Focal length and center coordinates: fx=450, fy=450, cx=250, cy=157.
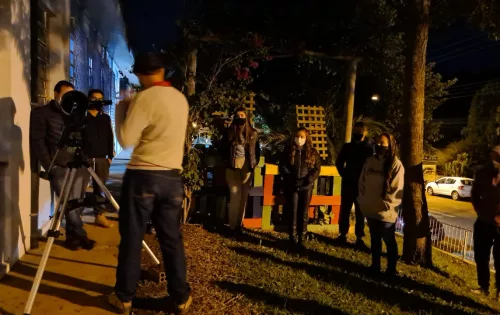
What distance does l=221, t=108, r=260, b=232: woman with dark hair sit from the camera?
6.11m

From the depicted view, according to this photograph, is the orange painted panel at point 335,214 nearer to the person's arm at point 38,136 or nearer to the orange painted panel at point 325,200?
the orange painted panel at point 325,200

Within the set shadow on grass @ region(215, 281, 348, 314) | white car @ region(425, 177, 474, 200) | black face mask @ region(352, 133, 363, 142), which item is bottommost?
white car @ region(425, 177, 474, 200)

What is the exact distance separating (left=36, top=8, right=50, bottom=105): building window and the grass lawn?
7.25 ft

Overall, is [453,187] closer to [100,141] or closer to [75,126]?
[100,141]

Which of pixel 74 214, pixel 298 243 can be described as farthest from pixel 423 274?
pixel 74 214

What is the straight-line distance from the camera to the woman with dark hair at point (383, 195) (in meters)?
5.04

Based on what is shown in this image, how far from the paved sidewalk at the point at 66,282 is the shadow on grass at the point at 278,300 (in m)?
1.10

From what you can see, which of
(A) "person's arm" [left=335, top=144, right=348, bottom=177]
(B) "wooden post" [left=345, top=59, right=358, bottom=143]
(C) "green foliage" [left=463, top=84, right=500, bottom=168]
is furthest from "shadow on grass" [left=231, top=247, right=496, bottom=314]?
(C) "green foliage" [left=463, top=84, right=500, bottom=168]

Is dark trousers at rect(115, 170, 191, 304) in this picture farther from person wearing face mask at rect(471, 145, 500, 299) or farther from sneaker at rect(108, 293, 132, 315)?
person wearing face mask at rect(471, 145, 500, 299)

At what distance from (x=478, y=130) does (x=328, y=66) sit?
1886 centimetres

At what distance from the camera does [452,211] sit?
66.0ft

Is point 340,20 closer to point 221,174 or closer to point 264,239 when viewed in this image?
point 221,174

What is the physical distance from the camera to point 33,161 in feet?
14.9

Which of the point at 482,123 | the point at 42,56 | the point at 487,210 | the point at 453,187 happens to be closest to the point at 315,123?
the point at 487,210
